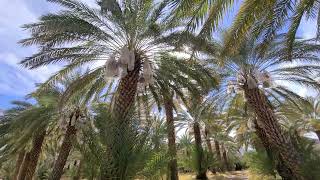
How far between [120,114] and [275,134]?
789 centimetres

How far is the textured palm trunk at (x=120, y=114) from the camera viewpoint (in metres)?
9.50

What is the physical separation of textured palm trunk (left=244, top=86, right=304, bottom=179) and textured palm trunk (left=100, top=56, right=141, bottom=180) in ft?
20.4

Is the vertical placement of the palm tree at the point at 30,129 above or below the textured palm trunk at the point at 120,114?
above

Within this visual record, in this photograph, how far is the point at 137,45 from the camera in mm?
13555

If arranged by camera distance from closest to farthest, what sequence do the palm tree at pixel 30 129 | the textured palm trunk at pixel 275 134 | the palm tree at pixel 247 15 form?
the palm tree at pixel 247 15
the textured palm trunk at pixel 275 134
the palm tree at pixel 30 129

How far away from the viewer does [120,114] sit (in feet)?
38.9

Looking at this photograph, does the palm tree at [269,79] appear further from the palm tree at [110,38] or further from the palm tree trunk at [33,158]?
the palm tree trunk at [33,158]

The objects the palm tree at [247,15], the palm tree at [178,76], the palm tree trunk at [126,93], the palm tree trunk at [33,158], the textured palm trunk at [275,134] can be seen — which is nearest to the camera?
the palm tree at [247,15]

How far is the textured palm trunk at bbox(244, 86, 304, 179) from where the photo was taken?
15.3 metres

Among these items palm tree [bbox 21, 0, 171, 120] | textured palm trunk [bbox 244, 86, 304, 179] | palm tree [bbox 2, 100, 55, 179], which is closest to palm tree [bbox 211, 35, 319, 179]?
textured palm trunk [bbox 244, 86, 304, 179]

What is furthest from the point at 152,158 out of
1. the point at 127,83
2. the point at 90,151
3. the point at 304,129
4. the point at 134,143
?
the point at 304,129

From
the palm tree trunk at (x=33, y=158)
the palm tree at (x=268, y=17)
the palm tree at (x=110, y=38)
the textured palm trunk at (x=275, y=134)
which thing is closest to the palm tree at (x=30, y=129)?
the palm tree trunk at (x=33, y=158)

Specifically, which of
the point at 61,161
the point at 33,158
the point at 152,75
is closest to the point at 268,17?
the point at 152,75

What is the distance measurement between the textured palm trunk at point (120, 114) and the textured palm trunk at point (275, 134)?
20.4ft
